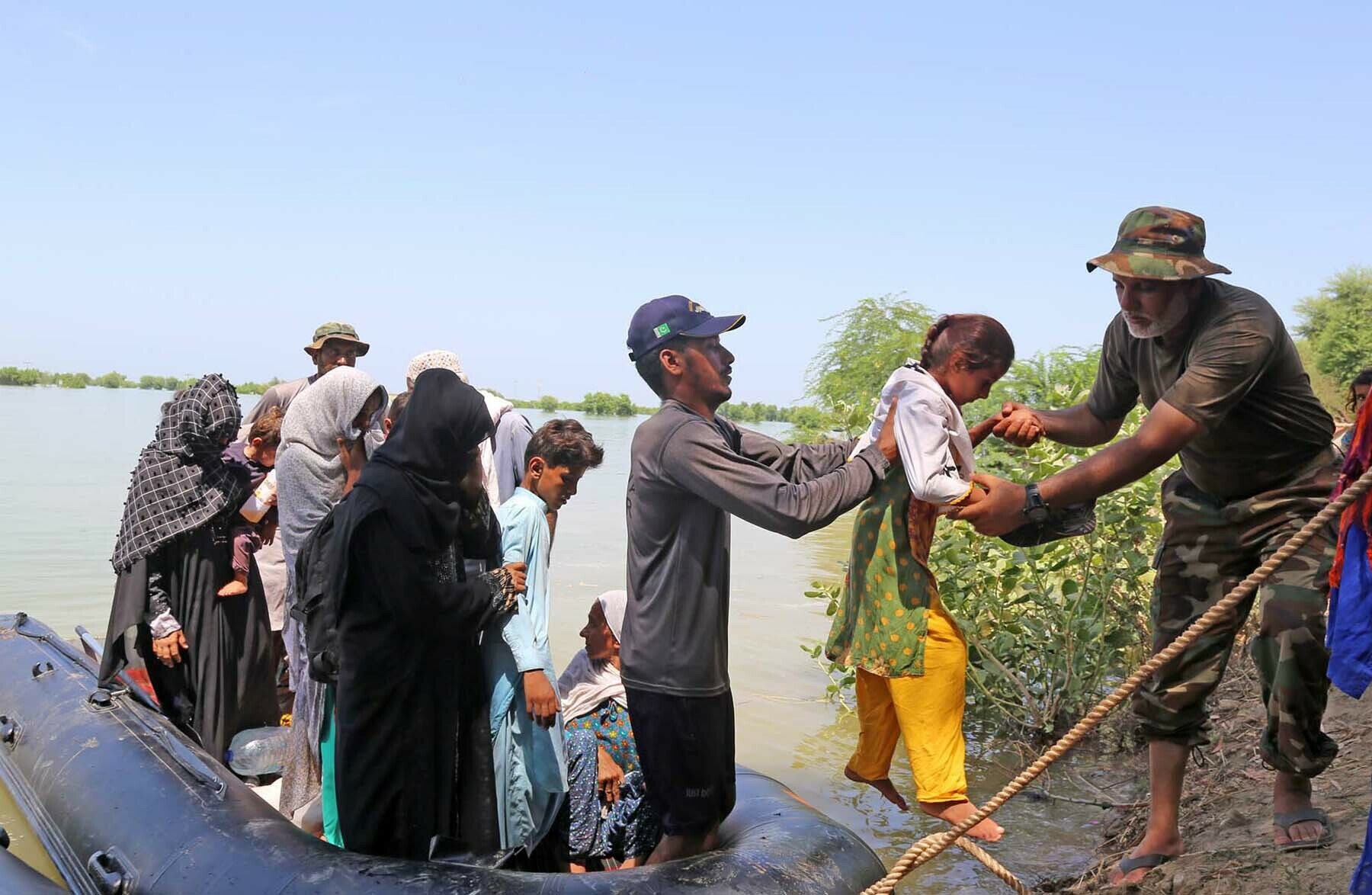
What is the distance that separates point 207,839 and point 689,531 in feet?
6.20

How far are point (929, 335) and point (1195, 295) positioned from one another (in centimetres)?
90

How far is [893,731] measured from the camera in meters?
3.18

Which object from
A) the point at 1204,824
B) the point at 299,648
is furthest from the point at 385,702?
the point at 1204,824

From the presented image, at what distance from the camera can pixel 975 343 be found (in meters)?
2.91

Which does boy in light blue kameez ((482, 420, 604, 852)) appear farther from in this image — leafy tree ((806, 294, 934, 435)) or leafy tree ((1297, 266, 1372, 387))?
leafy tree ((1297, 266, 1372, 387))

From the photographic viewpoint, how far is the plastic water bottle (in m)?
5.15

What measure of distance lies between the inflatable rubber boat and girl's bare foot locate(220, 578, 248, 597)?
1.95 ft

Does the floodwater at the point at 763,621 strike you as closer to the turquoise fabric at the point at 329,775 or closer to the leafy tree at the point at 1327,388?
the turquoise fabric at the point at 329,775

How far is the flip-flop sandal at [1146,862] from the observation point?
3607 millimetres

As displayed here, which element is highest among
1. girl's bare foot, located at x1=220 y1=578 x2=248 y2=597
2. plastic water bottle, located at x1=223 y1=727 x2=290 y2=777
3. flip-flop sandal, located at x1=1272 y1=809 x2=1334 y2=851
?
girl's bare foot, located at x1=220 y1=578 x2=248 y2=597

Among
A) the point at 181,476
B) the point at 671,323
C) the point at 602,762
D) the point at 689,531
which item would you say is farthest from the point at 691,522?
the point at 181,476

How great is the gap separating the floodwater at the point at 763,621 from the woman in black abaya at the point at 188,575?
3.27 m

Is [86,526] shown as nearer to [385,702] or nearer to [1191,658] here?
[385,702]

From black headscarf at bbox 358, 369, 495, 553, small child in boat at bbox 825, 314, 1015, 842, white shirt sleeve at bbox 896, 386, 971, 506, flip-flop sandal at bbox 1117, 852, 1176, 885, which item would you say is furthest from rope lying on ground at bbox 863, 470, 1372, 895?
black headscarf at bbox 358, 369, 495, 553
